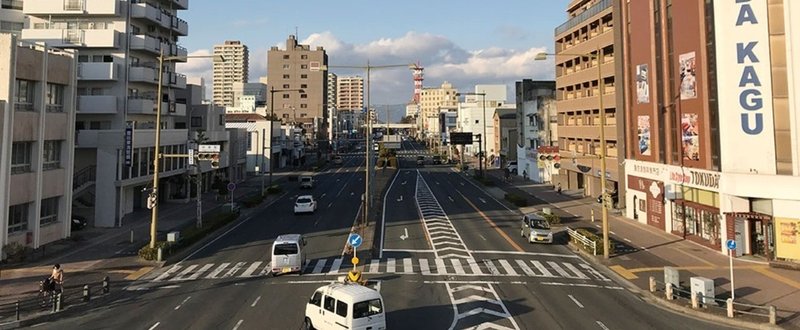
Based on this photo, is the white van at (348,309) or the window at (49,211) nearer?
the white van at (348,309)

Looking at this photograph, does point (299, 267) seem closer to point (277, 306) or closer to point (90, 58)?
point (277, 306)

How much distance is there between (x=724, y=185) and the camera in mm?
31141

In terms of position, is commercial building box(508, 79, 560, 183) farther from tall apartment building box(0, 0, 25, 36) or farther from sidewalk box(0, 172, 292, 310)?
tall apartment building box(0, 0, 25, 36)

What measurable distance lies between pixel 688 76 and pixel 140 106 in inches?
2015

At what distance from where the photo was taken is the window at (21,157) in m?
31.6

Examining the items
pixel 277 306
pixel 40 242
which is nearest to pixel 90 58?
pixel 40 242

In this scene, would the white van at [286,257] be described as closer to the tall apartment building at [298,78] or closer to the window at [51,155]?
the window at [51,155]

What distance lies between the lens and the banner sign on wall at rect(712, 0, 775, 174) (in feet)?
98.5

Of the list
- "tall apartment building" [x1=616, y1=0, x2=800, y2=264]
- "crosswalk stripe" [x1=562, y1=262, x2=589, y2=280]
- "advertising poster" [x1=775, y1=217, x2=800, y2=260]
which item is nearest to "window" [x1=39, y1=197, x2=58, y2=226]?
"crosswalk stripe" [x1=562, y1=262, x2=589, y2=280]

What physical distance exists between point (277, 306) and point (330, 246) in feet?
45.9

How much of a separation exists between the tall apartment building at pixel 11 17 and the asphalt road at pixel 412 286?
1417 inches

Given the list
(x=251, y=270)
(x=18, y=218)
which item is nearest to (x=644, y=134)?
(x=251, y=270)

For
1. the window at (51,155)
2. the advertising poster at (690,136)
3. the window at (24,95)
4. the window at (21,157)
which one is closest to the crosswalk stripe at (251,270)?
the window at (21,157)

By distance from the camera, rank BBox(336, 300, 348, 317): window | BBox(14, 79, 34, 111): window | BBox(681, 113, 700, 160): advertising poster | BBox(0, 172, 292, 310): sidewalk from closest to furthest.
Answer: BBox(336, 300, 348, 317): window
BBox(0, 172, 292, 310): sidewalk
BBox(14, 79, 34, 111): window
BBox(681, 113, 700, 160): advertising poster
